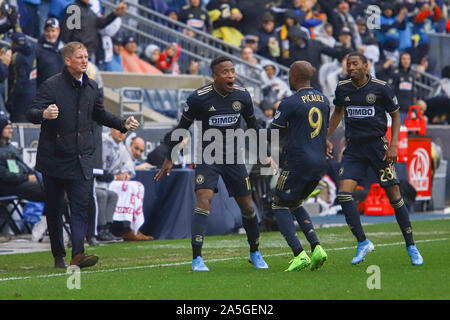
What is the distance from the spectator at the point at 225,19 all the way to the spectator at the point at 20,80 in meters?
7.58

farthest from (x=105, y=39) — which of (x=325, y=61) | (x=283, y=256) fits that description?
(x=283, y=256)

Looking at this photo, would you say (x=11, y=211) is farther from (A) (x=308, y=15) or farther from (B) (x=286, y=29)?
(A) (x=308, y=15)

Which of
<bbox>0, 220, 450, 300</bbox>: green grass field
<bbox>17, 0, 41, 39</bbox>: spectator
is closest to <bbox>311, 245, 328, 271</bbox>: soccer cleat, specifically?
<bbox>0, 220, 450, 300</bbox>: green grass field

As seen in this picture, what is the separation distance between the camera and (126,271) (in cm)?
1053

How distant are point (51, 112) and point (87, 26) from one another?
28.8ft

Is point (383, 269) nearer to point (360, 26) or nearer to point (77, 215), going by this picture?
point (77, 215)

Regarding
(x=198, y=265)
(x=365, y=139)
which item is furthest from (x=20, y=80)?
(x=365, y=139)

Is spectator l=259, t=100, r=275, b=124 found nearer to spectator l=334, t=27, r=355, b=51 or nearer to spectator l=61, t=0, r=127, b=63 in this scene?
spectator l=61, t=0, r=127, b=63

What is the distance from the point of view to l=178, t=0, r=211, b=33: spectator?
2361 cm

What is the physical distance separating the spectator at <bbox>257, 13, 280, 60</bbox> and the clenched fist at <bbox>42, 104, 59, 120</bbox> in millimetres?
14425

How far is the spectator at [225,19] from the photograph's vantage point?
2419cm

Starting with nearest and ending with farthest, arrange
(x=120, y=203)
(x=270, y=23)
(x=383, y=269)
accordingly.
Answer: (x=383, y=269) < (x=120, y=203) < (x=270, y=23)

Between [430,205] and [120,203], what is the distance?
8.18 m

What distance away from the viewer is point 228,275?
9.92 metres
